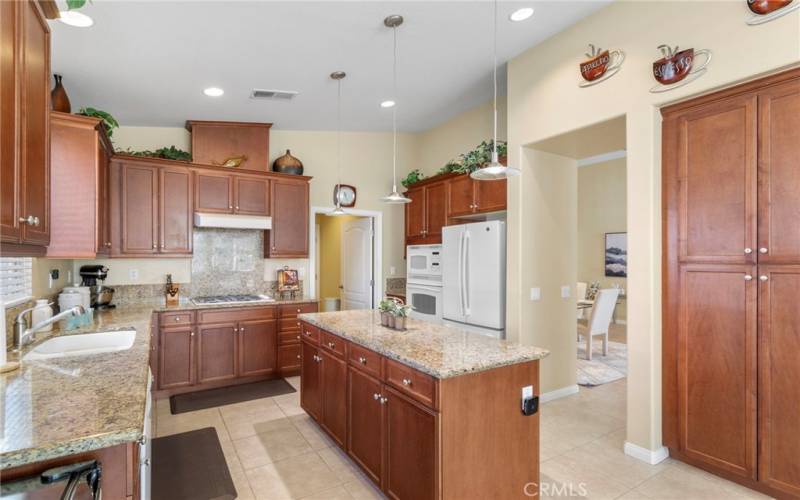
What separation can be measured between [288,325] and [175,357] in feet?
3.74

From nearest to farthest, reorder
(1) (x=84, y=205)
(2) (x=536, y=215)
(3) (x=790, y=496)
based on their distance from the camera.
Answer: (3) (x=790, y=496) → (1) (x=84, y=205) → (2) (x=536, y=215)

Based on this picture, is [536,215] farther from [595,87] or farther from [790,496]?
[790,496]

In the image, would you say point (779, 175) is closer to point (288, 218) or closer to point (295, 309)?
point (295, 309)

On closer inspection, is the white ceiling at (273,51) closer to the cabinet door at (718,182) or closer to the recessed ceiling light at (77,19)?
the recessed ceiling light at (77,19)

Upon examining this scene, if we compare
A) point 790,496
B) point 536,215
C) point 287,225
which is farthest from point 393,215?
point 790,496

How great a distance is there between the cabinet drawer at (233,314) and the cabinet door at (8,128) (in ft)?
9.73

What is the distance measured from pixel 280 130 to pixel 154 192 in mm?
1694

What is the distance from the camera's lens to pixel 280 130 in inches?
203

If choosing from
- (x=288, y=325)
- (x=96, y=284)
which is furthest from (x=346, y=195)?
(x=96, y=284)

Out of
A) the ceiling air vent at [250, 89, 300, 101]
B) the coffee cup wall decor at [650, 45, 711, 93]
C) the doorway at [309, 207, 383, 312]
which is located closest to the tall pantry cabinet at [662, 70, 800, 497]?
the coffee cup wall decor at [650, 45, 711, 93]

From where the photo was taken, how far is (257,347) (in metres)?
4.44

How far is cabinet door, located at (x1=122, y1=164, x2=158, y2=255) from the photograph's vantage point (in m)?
4.00

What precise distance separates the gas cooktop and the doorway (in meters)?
0.80

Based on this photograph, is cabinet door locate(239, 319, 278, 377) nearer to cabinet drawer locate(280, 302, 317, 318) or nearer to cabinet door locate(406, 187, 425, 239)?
cabinet drawer locate(280, 302, 317, 318)
